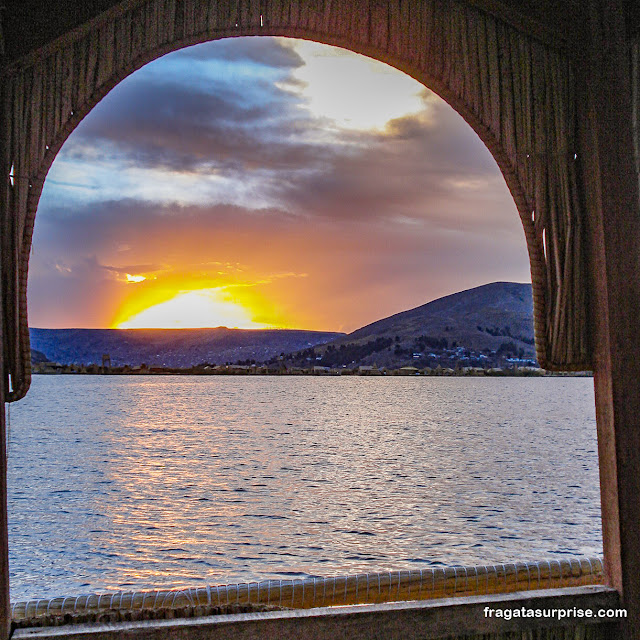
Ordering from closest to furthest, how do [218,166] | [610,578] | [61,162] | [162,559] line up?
[610,578]
[162,559]
[61,162]
[218,166]

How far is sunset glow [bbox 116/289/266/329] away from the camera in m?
47.0

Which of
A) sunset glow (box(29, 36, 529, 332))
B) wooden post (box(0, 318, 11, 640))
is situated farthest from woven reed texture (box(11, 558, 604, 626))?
sunset glow (box(29, 36, 529, 332))

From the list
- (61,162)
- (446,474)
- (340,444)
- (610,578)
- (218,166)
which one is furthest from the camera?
(218,166)

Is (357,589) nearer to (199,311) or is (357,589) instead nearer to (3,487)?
(3,487)

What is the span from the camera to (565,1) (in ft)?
8.36

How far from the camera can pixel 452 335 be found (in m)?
74.3

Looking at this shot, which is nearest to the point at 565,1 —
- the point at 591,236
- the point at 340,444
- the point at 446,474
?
the point at 591,236

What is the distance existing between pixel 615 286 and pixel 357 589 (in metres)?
1.32

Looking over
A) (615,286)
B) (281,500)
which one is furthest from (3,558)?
(281,500)

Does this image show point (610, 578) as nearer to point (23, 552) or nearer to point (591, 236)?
point (591, 236)

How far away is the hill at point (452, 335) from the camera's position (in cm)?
7375

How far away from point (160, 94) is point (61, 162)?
337 inches

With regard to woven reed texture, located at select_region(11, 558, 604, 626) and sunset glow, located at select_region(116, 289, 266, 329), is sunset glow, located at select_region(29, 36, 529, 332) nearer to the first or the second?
sunset glow, located at select_region(116, 289, 266, 329)

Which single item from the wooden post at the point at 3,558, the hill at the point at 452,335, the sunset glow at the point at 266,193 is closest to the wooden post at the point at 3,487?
the wooden post at the point at 3,558
